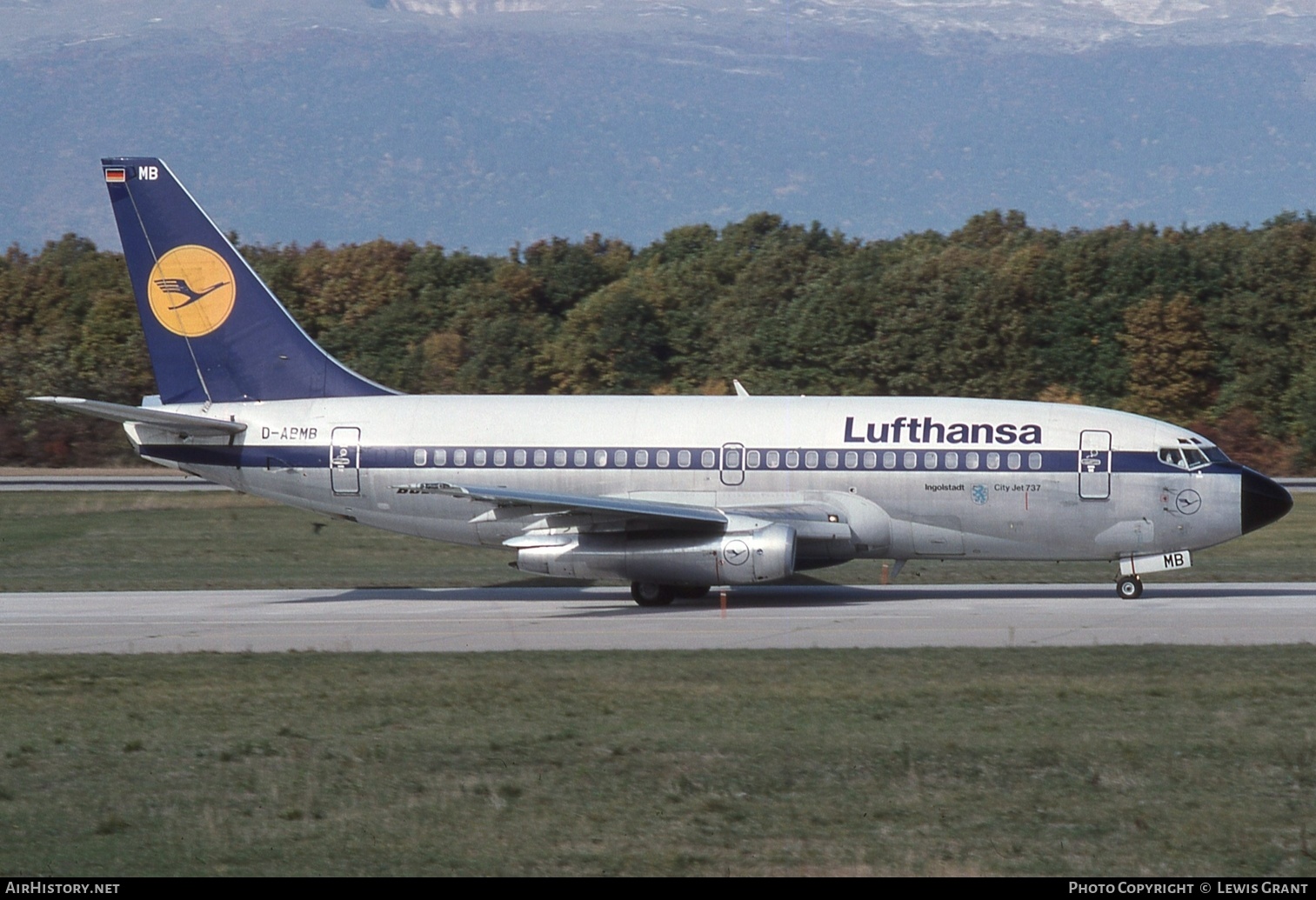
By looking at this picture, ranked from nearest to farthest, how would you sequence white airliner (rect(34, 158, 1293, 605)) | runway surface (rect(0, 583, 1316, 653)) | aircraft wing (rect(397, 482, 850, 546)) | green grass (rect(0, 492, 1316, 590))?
runway surface (rect(0, 583, 1316, 653)) → aircraft wing (rect(397, 482, 850, 546)) → white airliner (rect(34, 158, 1293, 605)) → green grass (rect(0, 492, 1316, 590))

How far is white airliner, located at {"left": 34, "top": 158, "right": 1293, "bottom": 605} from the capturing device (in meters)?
25.0

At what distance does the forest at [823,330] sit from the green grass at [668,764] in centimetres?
4912

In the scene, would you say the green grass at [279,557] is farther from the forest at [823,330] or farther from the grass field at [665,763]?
the forest at [823,330]

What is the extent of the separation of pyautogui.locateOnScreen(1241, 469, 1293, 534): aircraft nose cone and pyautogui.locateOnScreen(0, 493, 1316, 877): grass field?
6.22 metres

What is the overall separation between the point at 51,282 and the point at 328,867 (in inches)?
3453

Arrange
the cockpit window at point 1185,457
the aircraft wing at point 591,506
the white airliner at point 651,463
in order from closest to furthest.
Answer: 1. the aircraft wing at point 591,506
2. the white airliner at point 651,463
3. the cockpit window at point 1185,457

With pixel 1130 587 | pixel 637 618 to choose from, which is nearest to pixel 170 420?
pixel 637 618

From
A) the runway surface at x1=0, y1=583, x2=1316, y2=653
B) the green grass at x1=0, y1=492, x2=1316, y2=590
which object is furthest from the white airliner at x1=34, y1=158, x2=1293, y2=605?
the green grass at x1=0, y1=492, x2=1316, y2=590

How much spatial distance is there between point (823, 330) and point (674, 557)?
49158mm

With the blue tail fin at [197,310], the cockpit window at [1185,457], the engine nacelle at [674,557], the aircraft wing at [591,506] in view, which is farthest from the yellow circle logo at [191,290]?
the cockpit window at [1185,457]

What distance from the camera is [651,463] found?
1027 inches

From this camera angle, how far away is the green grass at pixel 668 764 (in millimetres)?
9977

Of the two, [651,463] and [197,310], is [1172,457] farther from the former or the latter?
[197,310]

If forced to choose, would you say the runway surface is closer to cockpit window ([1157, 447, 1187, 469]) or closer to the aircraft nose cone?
the aircraft nose cone
